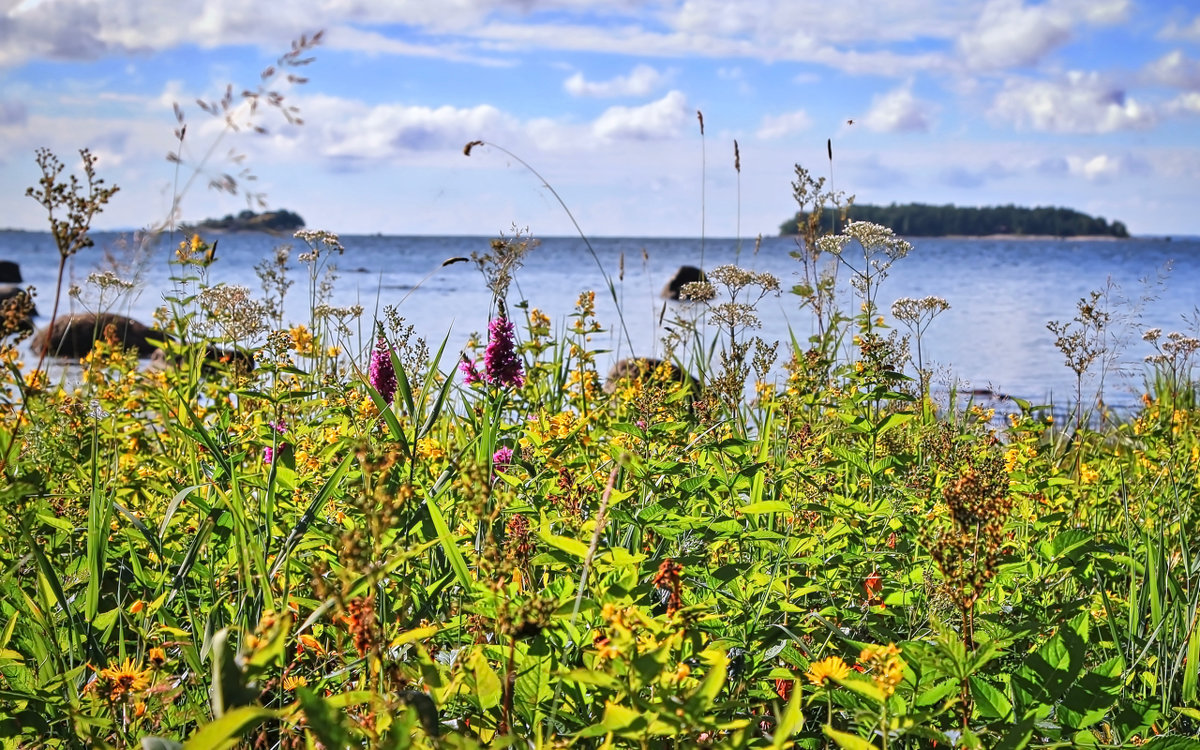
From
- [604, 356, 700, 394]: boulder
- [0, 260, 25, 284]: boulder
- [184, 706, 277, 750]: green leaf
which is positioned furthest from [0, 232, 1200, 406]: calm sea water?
[0, 260, 25, 284]: boulder

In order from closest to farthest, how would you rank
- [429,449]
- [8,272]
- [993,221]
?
[429,449], [8,272], [993,221]

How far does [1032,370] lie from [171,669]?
11941mm

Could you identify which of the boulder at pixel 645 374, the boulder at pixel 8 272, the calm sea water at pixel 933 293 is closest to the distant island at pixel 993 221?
the calm sea water at pixel 933 293

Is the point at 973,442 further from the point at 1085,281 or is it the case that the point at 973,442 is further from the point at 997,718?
the point at 1085,281

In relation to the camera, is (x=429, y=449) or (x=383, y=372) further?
(x=383, y=372)

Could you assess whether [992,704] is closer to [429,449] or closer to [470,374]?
[429,449]

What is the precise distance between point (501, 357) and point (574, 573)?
103 cm

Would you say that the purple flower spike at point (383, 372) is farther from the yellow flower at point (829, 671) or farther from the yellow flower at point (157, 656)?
the yellow flower at point (829, 671)

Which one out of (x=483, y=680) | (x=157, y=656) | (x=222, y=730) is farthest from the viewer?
(x=157, y=656)

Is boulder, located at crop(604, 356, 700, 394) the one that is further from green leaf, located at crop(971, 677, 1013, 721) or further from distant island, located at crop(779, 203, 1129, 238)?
distant island, located at crop(779, 203, 1129, 238)

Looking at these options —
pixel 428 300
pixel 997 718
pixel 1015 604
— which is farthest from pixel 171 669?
pixel 428 300

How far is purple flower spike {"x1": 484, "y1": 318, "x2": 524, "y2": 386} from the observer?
9.16ft

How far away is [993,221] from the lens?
81312mm

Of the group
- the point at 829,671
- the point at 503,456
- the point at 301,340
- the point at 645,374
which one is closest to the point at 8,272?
the point at 645,374
